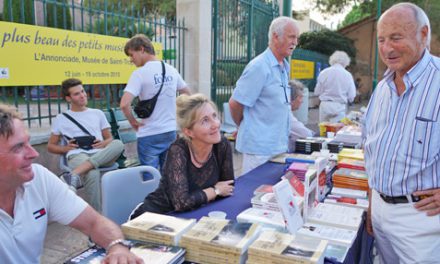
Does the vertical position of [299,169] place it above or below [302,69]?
below

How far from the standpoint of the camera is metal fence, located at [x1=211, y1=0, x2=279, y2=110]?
7383 mm

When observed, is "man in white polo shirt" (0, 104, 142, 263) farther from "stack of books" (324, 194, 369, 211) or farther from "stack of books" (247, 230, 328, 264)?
"stack of books" (324, 194, 369, 211)

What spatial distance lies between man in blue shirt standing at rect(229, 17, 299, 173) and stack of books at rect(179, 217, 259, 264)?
71.3 inches

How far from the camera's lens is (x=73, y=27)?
450 centimetres

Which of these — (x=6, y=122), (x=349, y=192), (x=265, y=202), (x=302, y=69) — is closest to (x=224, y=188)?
(x=265, y=202)

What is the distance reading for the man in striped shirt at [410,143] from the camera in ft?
6.03

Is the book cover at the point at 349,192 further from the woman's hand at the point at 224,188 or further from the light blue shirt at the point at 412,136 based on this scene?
the woman's hand at the point at 224,188

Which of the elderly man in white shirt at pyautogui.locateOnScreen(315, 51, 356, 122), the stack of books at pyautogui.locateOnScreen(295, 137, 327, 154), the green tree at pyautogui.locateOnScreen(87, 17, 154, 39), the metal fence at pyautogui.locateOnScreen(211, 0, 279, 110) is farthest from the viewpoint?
the metal fence at pyautogui.locateOnScreen(211, 0, 279, 110)

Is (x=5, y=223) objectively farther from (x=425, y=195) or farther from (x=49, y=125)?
(x=49, y=125)

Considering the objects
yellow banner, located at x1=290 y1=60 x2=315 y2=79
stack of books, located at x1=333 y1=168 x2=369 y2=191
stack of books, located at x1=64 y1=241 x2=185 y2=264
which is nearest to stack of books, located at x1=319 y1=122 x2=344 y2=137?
stack of books, located at x1=333 y1=168 x2=369 y2=191

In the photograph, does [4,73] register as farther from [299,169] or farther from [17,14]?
[299,169]

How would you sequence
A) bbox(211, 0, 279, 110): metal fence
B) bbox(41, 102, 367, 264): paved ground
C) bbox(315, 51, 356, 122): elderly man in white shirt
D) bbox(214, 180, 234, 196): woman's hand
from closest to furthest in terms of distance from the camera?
bbox(214, 180, 234, 196): woman's hand → bbox(41, 102, 367, 264): paved ground → bbox(315, 51, 356, 122): elderly man in white shirt → bbox(211, 0, 279, 110): metal fence

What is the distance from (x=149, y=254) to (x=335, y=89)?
210 inches

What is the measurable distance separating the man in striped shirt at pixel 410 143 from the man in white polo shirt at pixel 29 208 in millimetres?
1283
